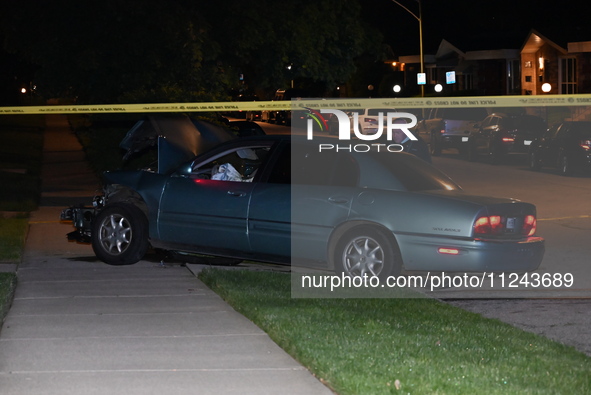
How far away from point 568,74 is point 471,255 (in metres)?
45.4

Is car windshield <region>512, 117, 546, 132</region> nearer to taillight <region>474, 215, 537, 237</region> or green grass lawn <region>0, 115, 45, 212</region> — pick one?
green grass lawn <region>0, 115, 45, 212</region>

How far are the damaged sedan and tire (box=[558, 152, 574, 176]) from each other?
1431cm

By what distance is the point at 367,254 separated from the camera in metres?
9.14

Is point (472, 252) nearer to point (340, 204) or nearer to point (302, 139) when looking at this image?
point (340, 204)

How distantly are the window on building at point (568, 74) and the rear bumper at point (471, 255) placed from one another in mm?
43878

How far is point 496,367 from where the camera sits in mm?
5984

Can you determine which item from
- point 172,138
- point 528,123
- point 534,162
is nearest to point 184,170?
point 172,138

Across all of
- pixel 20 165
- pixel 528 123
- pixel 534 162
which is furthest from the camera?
pixel 528 123

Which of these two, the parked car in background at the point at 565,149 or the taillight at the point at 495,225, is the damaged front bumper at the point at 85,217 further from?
the parked car in background at the point at 565,149

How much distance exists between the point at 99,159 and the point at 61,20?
11.6 ft

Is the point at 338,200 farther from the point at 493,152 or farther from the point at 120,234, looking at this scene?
the point at 493,152

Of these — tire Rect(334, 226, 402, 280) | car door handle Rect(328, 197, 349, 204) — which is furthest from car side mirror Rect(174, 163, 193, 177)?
tire Rect(334, 226, 402, 280)

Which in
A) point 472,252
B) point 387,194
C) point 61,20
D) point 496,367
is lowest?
point 496,367

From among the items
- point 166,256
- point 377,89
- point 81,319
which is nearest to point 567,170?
point 166,256
